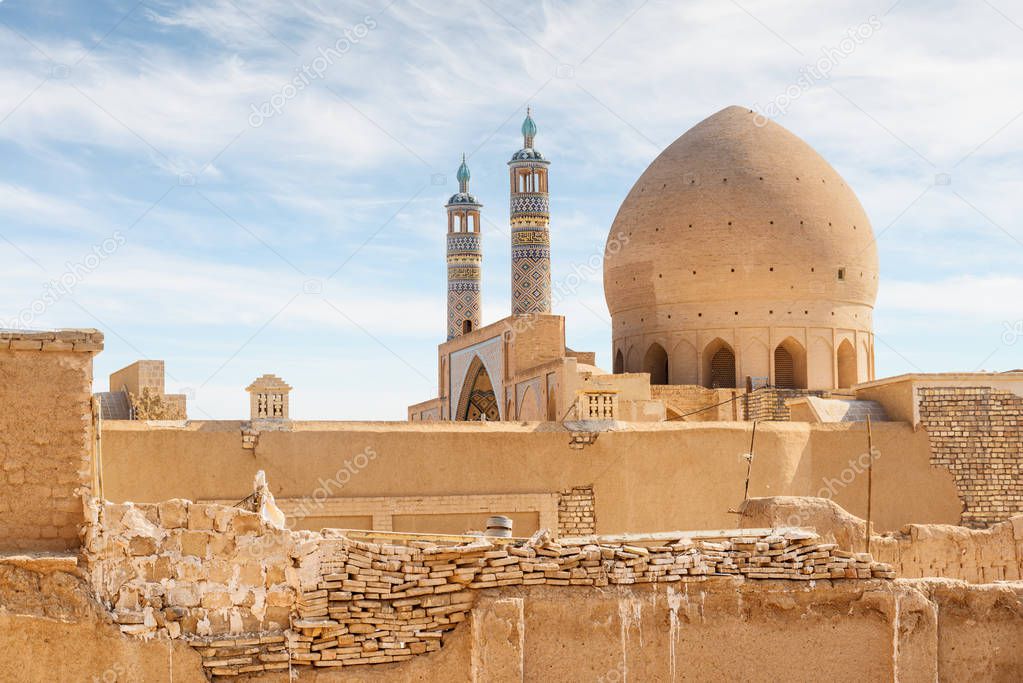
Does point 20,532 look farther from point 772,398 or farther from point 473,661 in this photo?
point 772,398

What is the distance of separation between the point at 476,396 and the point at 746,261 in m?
7.68

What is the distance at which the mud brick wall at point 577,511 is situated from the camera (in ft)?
54.3

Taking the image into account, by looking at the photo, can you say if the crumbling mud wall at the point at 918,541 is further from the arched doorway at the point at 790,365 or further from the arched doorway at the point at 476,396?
the arched doorway at the point at 476,396

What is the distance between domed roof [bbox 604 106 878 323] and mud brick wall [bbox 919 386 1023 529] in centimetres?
938

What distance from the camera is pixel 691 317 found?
30250 mm

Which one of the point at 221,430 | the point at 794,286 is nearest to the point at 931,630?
the point at 221,430

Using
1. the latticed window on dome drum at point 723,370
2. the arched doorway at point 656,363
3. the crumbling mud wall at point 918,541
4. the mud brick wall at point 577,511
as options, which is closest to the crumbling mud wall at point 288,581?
the crumbling mud wall at point 918,541

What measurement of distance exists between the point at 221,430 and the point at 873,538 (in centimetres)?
787

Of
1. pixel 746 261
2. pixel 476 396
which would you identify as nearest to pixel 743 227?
pixel 746 261

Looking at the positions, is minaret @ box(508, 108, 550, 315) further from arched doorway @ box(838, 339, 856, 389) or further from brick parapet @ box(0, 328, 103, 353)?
brick parapet @ box(0, 328, 103, 353)

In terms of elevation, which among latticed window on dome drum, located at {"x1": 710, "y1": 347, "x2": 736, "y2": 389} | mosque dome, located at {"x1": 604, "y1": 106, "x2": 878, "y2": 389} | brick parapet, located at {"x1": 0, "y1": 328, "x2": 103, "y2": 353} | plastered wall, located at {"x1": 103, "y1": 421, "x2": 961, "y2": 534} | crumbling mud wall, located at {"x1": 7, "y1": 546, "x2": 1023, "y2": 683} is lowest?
crumbling mud wall, located at {"x1": 7, "y1": 546, "x2": 1023, "y2": 683}

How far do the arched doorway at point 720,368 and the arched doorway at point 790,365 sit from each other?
3.52 ft

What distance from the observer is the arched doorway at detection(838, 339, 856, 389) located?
101ft

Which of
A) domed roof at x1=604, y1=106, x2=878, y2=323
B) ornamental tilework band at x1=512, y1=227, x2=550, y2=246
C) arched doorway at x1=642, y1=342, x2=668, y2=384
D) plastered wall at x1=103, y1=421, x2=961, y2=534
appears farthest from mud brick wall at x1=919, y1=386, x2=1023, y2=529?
ornamental tilework band at x1=512, y1=227, x2=550, y2=246
